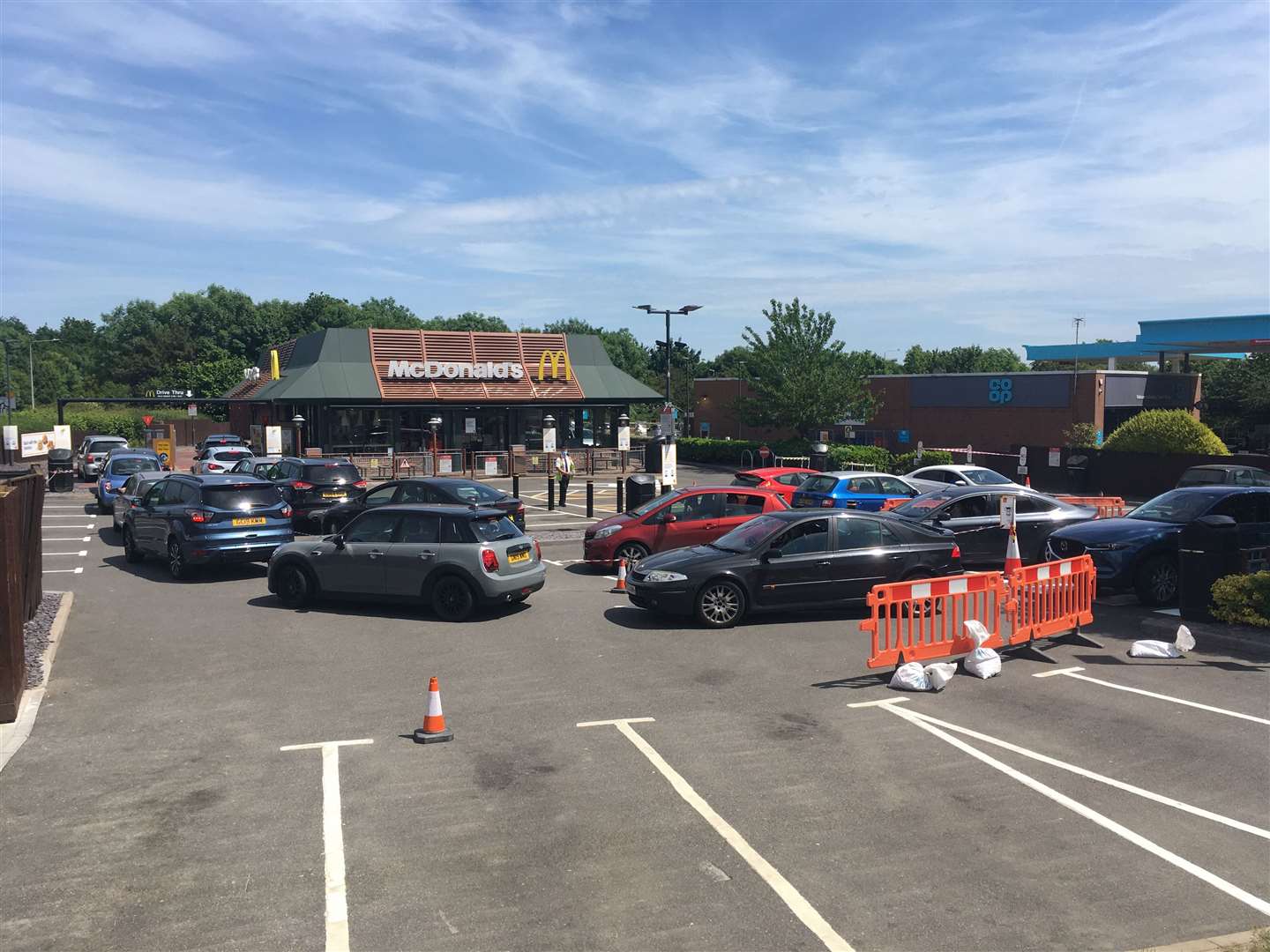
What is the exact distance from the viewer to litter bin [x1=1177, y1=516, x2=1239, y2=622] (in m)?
12.9

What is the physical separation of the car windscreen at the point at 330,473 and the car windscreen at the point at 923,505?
11.6 meters

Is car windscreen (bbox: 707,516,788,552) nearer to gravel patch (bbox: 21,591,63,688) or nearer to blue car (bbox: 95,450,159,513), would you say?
gravel patch (bbox: 21,591,63,688)

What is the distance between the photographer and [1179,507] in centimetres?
1550

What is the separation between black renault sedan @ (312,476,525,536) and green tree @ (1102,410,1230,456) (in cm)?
2274

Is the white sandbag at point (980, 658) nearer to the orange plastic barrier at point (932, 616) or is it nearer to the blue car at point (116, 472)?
the orange plastic barrier at point (932, 616)

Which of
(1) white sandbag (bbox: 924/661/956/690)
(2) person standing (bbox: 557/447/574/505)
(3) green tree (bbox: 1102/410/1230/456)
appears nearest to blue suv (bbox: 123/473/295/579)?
(1) white sandbag (bbox: 924/661/956/690)

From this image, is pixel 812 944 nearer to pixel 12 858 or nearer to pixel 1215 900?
pixel 1215 900

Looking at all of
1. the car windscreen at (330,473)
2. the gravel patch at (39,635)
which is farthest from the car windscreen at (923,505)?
the gravel patch at (39,635)

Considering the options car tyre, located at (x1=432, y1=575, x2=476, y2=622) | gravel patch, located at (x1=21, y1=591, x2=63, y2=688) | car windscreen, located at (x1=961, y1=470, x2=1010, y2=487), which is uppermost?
car windscreen, located at (x1=961, y1=470, x2=1010, y2=487)

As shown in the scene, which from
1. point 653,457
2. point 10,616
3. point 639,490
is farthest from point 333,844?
point 653,457

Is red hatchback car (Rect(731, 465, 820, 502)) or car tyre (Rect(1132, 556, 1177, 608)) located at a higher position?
red hatchback car (Rect(731, 465, 820, 502))

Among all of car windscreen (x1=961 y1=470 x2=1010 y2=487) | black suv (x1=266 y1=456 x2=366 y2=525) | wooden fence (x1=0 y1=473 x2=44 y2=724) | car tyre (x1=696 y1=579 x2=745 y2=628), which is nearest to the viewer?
wooden fence (x1=0 y1=473 x2=44 y2=724)

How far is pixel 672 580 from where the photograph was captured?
12.8m

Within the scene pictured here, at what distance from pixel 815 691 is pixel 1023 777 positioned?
2.60 meters
